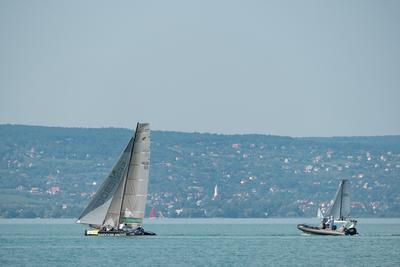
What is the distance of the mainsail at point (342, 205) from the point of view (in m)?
162

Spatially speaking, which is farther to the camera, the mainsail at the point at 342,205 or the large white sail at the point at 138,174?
the mainsail at the point at 342,205

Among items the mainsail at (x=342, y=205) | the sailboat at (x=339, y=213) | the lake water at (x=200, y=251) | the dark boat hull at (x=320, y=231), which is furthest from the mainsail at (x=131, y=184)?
the mainsail at (x=342, y=205)

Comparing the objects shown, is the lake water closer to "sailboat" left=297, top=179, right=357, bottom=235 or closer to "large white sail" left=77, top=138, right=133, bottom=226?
"large white sail" left=77, top=138, right=133, bottom=226

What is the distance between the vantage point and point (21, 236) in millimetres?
162250

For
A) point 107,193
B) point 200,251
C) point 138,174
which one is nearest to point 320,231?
point 107,193

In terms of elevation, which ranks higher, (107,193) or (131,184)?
(131,184)

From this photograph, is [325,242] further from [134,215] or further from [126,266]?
[126,266]

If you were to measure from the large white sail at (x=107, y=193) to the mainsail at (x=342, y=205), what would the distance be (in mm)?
34744

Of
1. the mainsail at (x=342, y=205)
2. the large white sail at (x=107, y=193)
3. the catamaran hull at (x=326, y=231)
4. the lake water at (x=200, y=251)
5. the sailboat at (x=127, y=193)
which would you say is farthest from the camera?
the mainsail at (x=342, y=205)

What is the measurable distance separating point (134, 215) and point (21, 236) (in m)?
30.7

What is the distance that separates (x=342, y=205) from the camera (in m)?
162

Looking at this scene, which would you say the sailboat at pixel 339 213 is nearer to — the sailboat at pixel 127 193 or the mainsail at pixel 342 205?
the mainsail at pixel 342 205

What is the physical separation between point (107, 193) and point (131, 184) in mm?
3532

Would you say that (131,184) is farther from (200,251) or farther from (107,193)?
(200,251)
